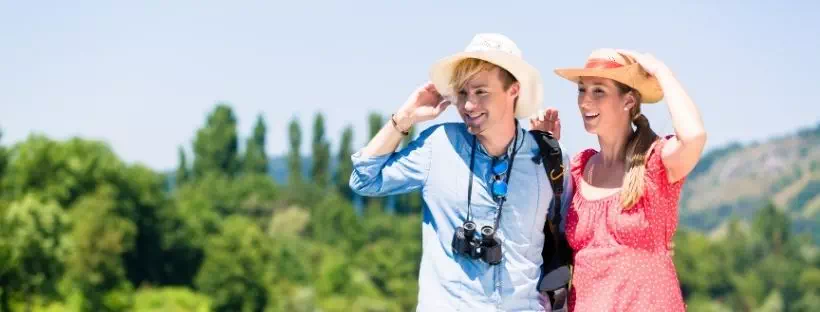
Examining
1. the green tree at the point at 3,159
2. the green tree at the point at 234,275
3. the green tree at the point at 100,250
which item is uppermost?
the green tree at the point at 3,159

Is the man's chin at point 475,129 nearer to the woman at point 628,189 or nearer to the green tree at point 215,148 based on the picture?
the woman at point 628,189

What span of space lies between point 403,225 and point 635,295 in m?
100

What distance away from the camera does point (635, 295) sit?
439 cm

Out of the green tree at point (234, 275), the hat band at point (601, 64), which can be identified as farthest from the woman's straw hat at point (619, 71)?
the green tree at point (234, 275)

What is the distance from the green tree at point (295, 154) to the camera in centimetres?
11525

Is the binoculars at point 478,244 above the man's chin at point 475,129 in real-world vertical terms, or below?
below

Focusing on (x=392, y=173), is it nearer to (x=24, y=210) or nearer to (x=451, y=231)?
(x=451, y=231)

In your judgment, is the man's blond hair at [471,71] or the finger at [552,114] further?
the finger at [552,114]

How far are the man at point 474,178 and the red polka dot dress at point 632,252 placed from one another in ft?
0.57

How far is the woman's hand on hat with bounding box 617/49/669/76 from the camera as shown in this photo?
4414mm

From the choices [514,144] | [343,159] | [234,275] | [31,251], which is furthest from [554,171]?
[343,159]

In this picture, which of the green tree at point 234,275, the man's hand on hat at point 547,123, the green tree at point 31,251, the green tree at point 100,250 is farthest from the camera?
the green tree at point 234,275

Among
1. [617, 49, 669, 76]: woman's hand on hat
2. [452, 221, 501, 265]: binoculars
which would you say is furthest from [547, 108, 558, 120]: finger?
[452, 221, 501, 265]: binoculars

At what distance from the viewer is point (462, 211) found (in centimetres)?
441
